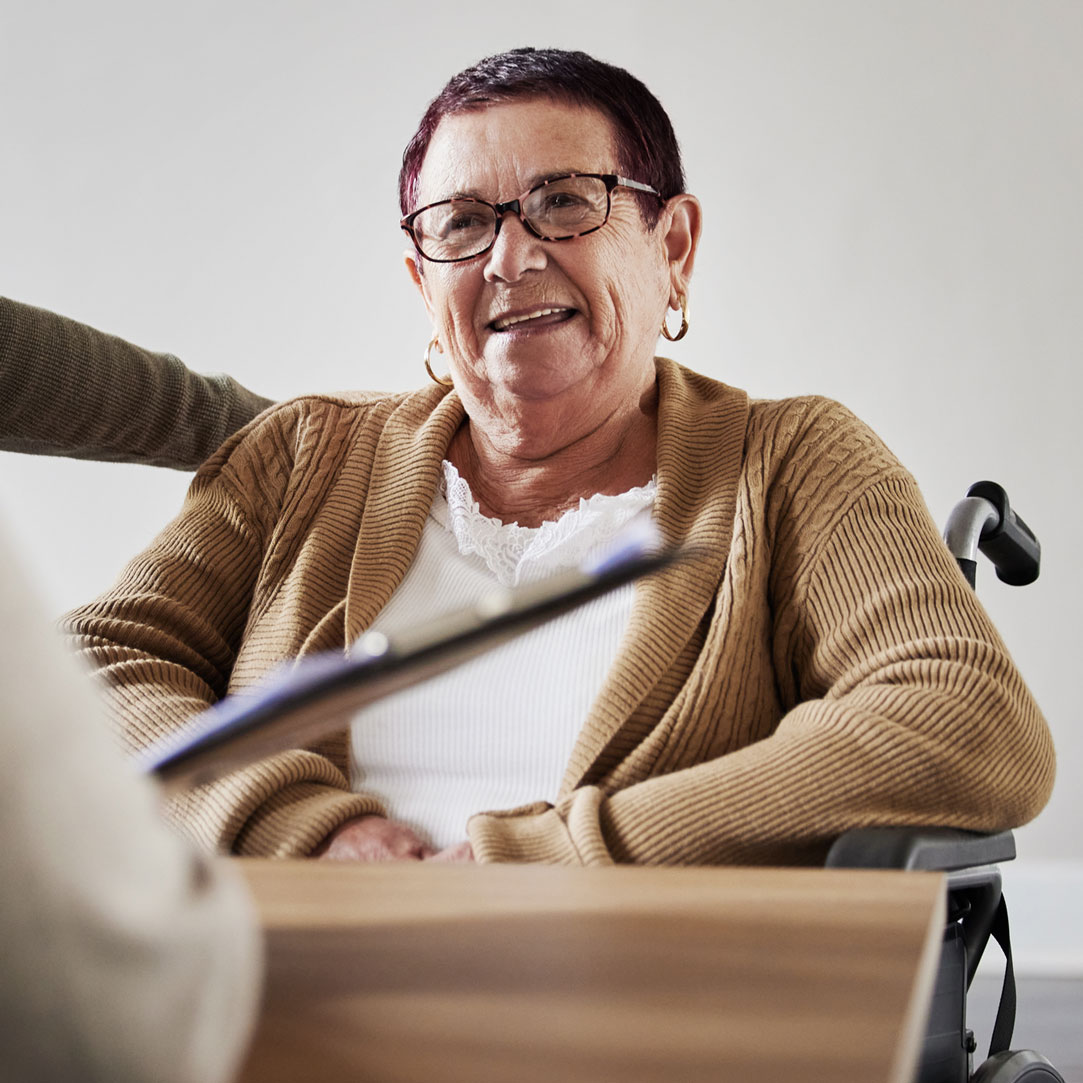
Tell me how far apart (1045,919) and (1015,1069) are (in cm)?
197

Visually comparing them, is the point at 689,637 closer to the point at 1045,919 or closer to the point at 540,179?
the point at 540,179

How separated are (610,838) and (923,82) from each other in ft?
7.69

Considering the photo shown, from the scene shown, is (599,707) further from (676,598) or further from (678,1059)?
(678,1059)

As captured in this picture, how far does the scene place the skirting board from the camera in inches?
110

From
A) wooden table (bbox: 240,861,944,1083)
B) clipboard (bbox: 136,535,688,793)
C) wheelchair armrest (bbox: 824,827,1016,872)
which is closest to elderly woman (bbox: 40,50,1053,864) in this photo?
wheelchair armrest (bbox: 824,827,1016,872)

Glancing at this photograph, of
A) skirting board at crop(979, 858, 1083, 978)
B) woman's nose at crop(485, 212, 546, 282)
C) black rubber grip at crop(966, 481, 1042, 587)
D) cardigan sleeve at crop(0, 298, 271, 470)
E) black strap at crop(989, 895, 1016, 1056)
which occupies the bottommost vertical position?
skirting board at crop(979, 858, 1083, 978)

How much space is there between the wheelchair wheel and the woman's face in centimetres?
77

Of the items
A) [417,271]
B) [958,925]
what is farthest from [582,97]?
[958,925]

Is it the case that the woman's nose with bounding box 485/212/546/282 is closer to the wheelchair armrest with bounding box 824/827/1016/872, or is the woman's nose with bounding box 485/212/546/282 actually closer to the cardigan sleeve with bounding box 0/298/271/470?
the cardigan sleeve with bounding box 0/298/271/470

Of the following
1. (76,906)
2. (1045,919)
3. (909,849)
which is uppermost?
(76,906)

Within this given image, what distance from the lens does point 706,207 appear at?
2.95m

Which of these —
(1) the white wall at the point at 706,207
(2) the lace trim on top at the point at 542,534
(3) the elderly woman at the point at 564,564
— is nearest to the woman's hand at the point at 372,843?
(3) the elderly woman at the point at 564,564

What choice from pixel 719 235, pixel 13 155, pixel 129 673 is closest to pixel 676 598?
pixel 129 673

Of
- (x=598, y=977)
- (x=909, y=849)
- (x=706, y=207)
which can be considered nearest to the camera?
(x=598, y=977)
